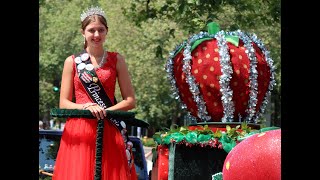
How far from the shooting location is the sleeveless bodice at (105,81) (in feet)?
15.4

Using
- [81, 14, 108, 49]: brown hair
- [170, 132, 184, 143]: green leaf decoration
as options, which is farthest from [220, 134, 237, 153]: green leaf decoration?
[81, 14, 108, 49]: brown hair

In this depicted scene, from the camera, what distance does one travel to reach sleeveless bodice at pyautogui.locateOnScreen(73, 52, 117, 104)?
4.68m

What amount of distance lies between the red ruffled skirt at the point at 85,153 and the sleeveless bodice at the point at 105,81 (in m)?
0.22

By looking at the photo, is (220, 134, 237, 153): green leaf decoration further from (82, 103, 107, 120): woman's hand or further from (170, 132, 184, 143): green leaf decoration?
(82, 103, 107, 120): woman's hand

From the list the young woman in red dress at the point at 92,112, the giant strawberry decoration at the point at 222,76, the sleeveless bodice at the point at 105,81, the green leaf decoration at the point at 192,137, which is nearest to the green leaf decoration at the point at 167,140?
the green leaf decoration at the point at 192,137

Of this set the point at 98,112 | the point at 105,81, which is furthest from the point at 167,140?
the point at 98,112

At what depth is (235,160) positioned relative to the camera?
13.8 ft

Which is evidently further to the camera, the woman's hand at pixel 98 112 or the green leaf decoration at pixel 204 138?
the green leaf decoration at pixel 204 138

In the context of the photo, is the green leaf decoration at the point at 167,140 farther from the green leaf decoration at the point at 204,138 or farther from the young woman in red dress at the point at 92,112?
the young woman in red dress at the point at 92,112

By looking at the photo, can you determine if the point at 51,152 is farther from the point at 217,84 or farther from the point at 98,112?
the point at 98,112
